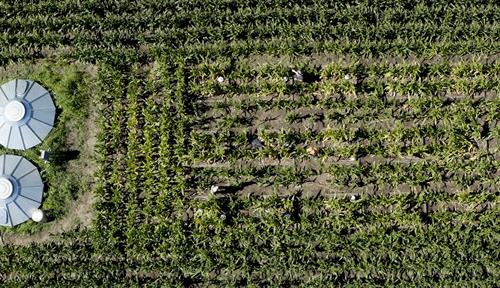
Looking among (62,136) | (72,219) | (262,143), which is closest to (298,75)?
(262,143)

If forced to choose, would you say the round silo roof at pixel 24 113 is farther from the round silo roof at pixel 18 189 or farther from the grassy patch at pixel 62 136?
the round silo roof at pixel 18 189

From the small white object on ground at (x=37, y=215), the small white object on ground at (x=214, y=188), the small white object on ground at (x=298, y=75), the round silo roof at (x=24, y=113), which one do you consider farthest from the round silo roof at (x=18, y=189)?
the small white object on ground at (x=298, y=75)

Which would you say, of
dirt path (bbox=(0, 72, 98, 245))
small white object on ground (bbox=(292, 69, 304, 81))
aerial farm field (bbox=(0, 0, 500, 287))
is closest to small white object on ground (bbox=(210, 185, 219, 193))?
aerial farm field (bbox=(0, 0, 500, 287))

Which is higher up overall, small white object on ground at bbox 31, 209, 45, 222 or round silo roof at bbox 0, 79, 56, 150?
round silo roof at bbox 0, 79, 56, 150

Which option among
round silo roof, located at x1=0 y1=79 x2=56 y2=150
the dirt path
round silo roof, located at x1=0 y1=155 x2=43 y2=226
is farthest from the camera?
the dirt path

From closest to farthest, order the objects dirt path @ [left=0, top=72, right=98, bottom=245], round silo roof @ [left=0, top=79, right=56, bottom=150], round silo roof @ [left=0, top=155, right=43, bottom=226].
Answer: round silo roof @ [left=0, top=155, right=43, bottom=226]
round silo roof @ [left=0, top=79, right=56, bottom=150]
dirt path @ [left=0, top=72, right=98, bottom=245]

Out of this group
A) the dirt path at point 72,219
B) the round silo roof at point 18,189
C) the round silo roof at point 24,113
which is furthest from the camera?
the dirt path at point 72,219

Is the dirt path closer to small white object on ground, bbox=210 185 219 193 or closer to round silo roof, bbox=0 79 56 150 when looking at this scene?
round silo roof, bbox=0 79 56 150
